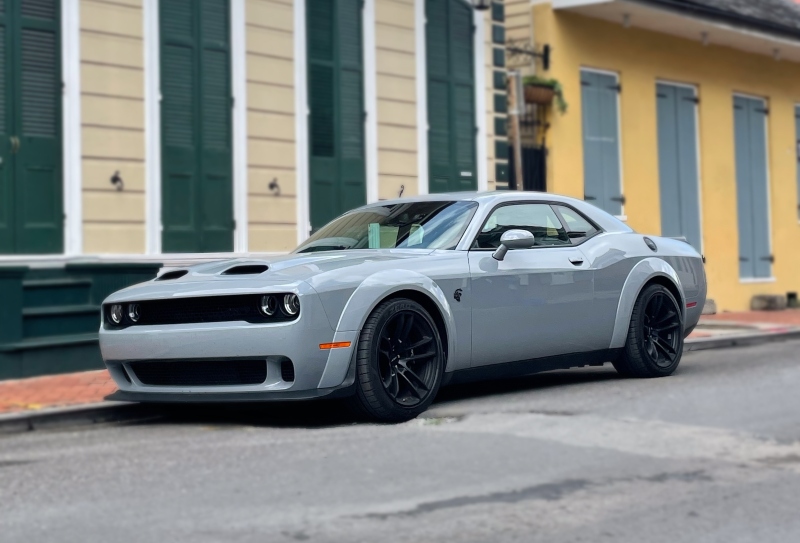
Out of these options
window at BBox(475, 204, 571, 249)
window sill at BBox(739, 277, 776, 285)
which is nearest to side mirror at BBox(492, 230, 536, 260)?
window at BBox(475, 204, 571, 249)

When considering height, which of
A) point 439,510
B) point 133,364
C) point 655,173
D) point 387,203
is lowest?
point 439,510

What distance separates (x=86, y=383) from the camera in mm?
9891

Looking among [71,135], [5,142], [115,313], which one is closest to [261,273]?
[115,313]

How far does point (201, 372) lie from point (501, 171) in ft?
31.0

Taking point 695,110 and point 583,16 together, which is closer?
point 583,16

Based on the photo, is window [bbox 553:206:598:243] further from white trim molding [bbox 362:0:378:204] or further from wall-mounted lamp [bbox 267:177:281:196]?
white trim molding [bbox 362:0:378:204]

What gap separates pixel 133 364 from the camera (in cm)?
752

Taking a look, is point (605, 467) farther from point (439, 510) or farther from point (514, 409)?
point (514, 409)

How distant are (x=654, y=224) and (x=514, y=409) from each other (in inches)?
462

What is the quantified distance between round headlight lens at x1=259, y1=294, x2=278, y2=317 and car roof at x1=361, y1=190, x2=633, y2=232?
207cm

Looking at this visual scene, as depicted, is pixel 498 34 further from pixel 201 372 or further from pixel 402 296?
pixel 201 372

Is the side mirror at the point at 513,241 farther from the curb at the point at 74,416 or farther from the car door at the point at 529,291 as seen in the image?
the curb at the point at 74,416

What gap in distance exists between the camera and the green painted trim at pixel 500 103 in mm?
16141

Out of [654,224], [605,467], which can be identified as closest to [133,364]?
[605,467]
